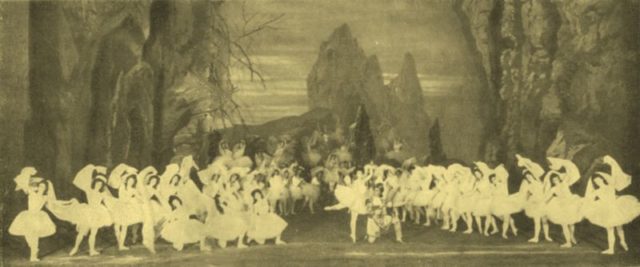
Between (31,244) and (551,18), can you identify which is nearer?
(31,244)

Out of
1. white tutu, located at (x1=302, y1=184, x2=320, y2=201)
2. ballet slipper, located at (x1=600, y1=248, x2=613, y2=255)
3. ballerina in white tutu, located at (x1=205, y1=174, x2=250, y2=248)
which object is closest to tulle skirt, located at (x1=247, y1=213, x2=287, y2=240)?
ballerina in white tutu, located at (x1=205, y1=174, x2=250, y2=248)

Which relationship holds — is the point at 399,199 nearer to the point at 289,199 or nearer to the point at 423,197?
the point at 423,197

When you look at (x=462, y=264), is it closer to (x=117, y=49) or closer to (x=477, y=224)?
(x=477, y=224)

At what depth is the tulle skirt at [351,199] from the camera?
12.0m

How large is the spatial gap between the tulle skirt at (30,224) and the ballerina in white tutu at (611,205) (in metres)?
7.56

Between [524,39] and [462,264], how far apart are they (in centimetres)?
338

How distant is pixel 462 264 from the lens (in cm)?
1204

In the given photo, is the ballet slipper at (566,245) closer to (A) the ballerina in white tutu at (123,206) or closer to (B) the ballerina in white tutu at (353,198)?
(B) the ballerina in white tutu at (353,198)

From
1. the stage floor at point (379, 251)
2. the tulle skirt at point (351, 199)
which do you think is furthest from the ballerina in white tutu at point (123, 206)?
the tulle skirt at point (351, 199)

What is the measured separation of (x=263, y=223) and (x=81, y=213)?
2.49 meters

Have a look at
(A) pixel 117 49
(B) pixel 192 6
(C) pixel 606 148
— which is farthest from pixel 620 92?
(A) pixel 117 49

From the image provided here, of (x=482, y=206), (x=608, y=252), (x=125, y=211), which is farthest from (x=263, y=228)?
(x=608, y=252)

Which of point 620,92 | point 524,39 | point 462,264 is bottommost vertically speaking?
point 462,264

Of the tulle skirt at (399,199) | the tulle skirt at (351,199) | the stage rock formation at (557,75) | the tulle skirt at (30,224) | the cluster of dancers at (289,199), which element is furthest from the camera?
the stage rock formation at (557,75)
